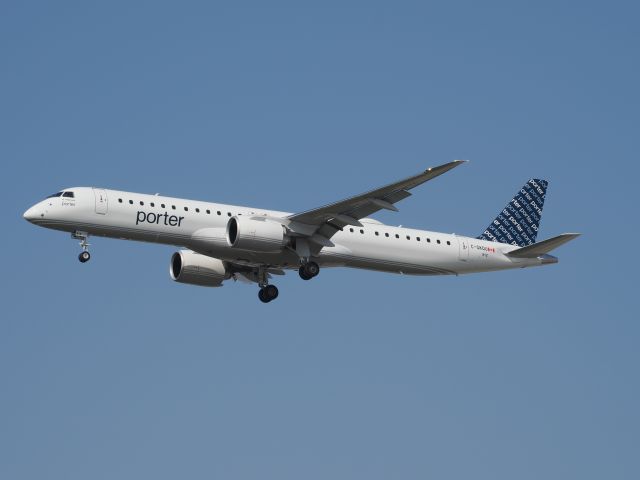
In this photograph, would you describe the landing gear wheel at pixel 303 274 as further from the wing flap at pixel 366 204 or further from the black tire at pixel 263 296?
the black tire at pixel 263 296

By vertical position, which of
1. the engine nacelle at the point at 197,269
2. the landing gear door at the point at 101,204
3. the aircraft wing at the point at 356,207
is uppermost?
the landing gear door at the point at 101,204

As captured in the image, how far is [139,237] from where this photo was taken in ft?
172

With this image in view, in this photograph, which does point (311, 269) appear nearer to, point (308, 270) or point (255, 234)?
point (308, 270)

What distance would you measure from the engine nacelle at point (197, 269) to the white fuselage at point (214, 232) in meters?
2.61

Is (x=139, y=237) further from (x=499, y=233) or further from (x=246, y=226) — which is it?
(x=499, y=233)

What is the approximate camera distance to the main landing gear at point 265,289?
187ft

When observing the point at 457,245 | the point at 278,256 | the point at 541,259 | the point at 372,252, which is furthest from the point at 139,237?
the point at 541,259

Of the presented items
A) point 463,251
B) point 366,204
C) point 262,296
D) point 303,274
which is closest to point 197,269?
point 262,296

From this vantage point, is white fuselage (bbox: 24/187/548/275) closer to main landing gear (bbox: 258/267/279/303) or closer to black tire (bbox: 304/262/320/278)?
black tire (bbox: 304/262/320/278)

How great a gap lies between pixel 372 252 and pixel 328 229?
8.36 ft

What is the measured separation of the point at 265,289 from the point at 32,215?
10.6 meters

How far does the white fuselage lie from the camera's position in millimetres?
51875

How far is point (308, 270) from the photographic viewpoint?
53.7 meters

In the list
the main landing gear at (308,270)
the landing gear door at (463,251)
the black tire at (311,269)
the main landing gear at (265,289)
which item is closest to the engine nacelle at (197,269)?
the main landing gear at (265,289)
